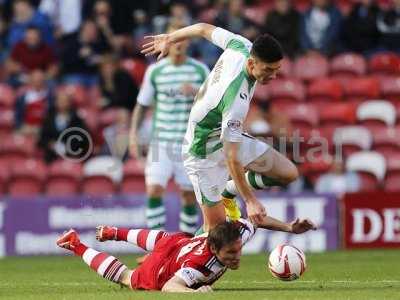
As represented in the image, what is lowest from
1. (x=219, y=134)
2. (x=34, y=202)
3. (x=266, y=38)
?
(x=34, y=202)

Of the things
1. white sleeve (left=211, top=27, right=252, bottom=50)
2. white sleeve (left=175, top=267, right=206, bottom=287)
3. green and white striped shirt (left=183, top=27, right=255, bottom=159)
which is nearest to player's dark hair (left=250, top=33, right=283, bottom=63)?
green and white striped shirt (left=183, top=27, right=255, bottom=159)

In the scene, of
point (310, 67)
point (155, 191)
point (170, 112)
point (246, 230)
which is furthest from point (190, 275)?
point (310, 67)

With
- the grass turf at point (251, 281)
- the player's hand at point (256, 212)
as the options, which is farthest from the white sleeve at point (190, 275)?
the player's hand at point (256, 212)

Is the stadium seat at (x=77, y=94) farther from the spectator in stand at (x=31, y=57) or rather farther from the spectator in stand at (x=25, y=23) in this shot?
the spectator in stand at (x=25, y=23)

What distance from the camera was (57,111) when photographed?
16984 millimetres

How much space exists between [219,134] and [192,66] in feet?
9.53

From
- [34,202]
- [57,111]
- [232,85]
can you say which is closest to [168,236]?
[232,85]

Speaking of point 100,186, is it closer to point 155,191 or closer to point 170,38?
point 155,191

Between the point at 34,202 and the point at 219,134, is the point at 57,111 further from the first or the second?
the point at 219,134

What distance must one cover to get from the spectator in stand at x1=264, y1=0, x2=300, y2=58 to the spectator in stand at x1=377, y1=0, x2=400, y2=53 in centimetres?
132

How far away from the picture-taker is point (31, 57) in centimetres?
1848

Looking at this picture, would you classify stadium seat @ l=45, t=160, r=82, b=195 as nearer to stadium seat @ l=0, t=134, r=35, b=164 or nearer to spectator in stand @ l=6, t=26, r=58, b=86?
stadium seat @ l=0, t=134, r=35, b=164

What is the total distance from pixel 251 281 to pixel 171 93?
3.22m

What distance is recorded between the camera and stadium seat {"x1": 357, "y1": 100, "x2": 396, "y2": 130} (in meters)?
17.6
